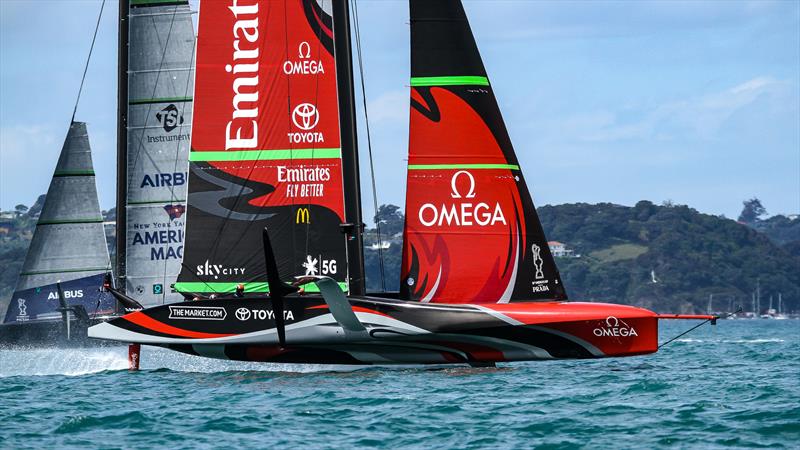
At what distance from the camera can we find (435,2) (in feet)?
68.1

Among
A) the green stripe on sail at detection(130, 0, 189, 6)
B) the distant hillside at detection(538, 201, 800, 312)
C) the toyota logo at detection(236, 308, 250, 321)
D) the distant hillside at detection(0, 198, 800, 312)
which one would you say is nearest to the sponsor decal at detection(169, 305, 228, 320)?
the toyota logo at detection(236, 308, 250, 321)

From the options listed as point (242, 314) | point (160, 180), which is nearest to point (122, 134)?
point (160, 180)

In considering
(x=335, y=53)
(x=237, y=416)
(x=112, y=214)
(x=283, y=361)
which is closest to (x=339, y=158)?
(x=335, y=53)

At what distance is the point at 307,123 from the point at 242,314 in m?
2.96

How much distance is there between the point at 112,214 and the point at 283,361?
9897 centimetres

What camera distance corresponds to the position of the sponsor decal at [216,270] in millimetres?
21422

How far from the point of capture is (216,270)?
21500 millimetres

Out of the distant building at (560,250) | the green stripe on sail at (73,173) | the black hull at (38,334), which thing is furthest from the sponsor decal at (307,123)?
the distant building at (560,250)

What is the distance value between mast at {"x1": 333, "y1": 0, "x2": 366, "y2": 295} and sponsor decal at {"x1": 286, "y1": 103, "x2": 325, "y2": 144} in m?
0.36

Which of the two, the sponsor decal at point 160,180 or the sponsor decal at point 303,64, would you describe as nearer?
the sponsor decal at point 303,64

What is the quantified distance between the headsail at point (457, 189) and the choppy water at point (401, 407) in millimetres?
1321

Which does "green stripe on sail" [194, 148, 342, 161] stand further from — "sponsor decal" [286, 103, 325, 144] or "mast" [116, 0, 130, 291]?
"mast" [116, 0, 130, 291]

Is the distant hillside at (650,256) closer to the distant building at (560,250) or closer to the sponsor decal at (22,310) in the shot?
the distant building at (560,250)

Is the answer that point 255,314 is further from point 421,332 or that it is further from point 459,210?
point 459,210
